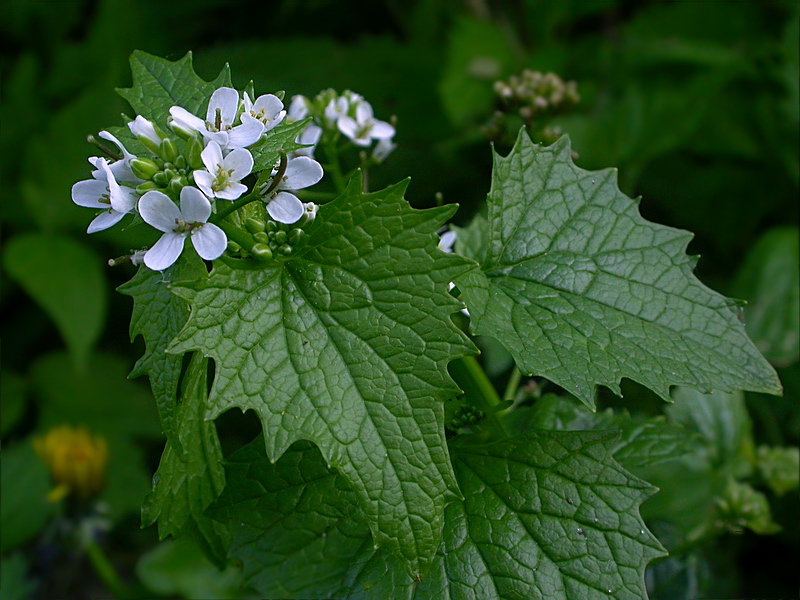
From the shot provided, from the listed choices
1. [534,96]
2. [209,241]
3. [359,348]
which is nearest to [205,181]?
[209,241]

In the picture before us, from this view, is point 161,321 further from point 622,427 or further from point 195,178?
point 622,427

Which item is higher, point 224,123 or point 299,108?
point 224,123

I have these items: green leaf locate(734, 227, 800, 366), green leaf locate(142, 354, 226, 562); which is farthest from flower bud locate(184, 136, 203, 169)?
green leaf locate(734, 227, 800, 366)

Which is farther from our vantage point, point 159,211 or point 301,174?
point 301,174

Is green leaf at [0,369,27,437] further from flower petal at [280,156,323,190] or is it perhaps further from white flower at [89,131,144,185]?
flower petal at [280,156,323,190]

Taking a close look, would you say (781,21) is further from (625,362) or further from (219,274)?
(219,274)

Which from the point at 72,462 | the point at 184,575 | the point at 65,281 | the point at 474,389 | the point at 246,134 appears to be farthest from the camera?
the point at 65,281
